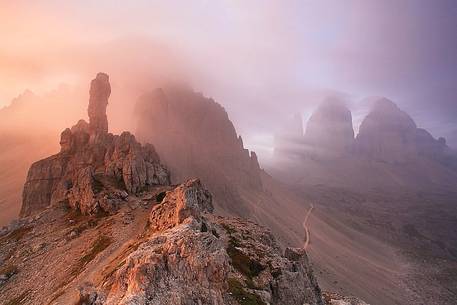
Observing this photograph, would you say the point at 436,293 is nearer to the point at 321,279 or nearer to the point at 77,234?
the point at 321,279

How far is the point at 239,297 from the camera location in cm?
3741

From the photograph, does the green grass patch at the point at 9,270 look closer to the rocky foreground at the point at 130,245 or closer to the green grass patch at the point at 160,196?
the rocky foreground at the point at 130,245

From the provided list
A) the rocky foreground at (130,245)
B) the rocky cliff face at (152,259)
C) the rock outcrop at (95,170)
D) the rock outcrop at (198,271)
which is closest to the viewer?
the rock outcrop at (198,271)

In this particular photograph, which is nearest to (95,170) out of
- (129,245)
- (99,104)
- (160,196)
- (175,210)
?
(160,196)

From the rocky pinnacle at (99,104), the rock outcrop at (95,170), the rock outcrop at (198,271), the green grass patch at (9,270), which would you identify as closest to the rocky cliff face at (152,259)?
the rock outcrop at (198,271)

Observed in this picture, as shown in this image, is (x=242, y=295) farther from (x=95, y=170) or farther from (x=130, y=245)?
(x=95, y=170)

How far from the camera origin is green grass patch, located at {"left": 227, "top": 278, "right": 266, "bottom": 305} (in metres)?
37.0

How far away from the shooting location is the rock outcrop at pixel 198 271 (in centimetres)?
3090

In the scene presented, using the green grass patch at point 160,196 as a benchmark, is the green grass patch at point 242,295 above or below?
below

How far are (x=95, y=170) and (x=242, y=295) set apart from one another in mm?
74068

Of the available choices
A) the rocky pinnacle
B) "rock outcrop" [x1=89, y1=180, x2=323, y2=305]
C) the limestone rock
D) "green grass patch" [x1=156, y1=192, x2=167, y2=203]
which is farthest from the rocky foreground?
the rocky pinnacle

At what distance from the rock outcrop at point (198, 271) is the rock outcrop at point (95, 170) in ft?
107

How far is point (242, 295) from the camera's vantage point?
125 feet

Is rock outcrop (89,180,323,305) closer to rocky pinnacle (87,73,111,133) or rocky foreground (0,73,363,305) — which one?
rocky foreground (0,73,363,305)
